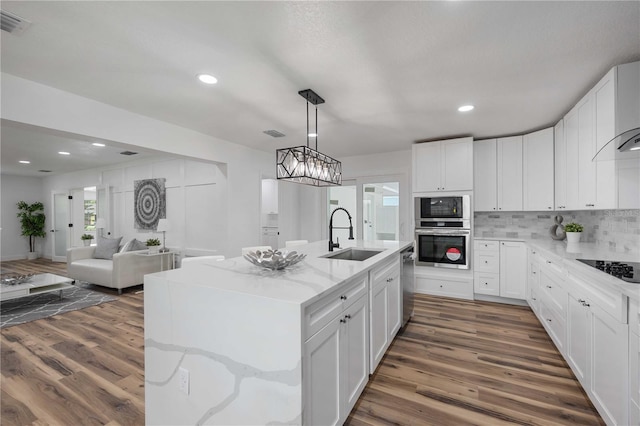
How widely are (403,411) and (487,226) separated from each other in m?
3.60

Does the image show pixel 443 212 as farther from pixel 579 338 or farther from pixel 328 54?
pixel 328 54

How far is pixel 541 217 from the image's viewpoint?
416 cm

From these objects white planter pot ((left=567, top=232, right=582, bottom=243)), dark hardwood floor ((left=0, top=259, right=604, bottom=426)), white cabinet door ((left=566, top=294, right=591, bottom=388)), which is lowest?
dark hardwood floor ((left=0, top=259, right=604, bottom=426))

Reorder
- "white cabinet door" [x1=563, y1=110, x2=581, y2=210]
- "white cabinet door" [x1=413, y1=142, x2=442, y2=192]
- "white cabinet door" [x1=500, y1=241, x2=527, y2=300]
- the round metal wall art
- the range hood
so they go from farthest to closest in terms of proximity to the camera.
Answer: the round metal wall art, "white cabinet door" [x1=413, y1=142, x2=442, y2=192], "white cabinet door" [x1=500, y1=241, x2=527, y2=300], "white cabinet door" [x1=563, y1=110, x2=581, y2=210], the range hood

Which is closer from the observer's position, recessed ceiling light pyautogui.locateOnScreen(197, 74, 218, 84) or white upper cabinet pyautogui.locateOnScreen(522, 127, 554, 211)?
recessed ceiling light pyautogui.locateOnScreen(197, 74, 218, 84)

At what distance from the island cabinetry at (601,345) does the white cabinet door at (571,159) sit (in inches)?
51.5

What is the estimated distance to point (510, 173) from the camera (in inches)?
161

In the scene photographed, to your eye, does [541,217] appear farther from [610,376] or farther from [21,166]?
[21,166]

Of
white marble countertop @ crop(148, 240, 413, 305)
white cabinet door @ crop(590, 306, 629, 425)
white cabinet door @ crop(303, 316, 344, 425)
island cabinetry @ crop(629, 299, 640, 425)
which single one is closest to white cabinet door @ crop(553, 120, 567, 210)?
Answer: white cabinet door @ crop(590, 306, 629, 425)

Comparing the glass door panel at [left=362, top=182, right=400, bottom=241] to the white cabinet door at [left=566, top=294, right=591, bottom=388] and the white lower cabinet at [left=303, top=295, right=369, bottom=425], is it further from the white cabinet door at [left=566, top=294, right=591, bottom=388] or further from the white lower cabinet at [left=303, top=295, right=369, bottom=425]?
the white lower cabinet at [left=303, top=295, right=369, bottom=425]

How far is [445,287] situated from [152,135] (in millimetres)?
4558

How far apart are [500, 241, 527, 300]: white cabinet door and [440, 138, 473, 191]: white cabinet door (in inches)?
38.7

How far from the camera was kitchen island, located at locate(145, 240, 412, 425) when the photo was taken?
1229 mm

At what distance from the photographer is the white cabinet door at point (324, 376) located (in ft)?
4.16
